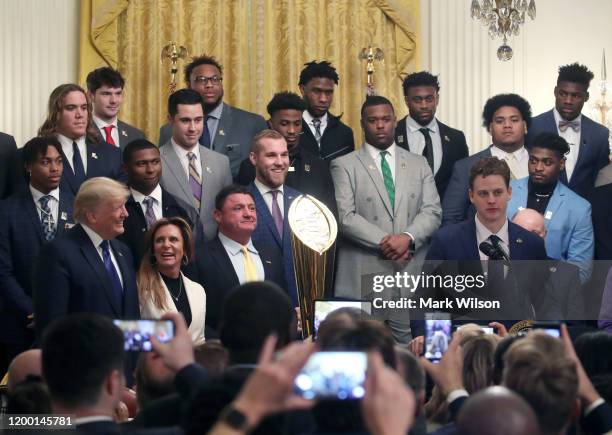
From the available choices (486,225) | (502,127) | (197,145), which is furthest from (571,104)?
(197,145)

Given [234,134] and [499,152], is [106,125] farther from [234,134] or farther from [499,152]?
[499,152]

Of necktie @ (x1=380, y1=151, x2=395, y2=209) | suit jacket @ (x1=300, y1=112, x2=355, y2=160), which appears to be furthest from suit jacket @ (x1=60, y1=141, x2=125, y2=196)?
necktie @ (x1=380, y1=151, x2=395, y2=209)

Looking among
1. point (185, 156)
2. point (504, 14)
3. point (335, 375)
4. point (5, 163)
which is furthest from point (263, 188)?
point (335, 375)

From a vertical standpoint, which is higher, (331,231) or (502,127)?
(502,127)

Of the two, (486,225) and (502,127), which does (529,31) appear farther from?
(486,225)

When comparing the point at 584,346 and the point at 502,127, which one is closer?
the point at 584,346

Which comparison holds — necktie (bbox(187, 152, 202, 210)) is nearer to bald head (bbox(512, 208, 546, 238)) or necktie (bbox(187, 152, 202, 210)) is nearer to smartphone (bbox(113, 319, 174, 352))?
bald head (bbox(512, 208, 546, 238))

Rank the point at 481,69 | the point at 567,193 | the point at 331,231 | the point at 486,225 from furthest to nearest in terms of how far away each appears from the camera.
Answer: the point at 481,69 → the point at 567,193 → the point at 486,225 → the point at 331,231

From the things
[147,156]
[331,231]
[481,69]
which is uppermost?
[481,69]

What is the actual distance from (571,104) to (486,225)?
6.12 ft

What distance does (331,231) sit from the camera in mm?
5578

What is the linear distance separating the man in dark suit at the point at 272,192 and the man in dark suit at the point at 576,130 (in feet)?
5.76

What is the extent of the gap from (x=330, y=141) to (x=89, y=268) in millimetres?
2819

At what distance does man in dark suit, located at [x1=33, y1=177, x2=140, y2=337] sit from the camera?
15.9ft
